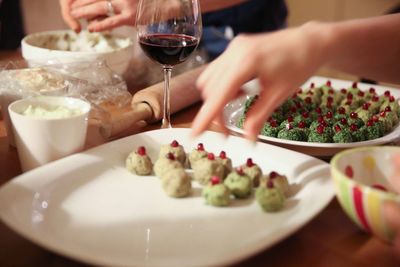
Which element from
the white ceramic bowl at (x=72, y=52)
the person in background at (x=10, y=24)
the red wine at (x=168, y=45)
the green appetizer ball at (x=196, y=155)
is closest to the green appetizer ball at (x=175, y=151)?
the green appetizer ball at (x=196, y=155)

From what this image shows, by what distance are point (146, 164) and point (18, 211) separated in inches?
9.4

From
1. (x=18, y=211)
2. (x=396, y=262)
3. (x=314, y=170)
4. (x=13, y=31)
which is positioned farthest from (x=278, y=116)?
(x=13, y=31)

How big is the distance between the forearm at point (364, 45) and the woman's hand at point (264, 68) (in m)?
0.03

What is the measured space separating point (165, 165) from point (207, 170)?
76 millimetres

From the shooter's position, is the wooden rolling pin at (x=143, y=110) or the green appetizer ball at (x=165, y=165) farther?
the wooden rolling pin at (x=143, y=110)

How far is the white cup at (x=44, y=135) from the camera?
90 centimetres

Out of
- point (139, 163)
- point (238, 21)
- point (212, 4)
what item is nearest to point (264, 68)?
point (139, 163)

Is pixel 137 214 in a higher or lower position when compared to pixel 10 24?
higher

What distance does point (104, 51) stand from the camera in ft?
4.63

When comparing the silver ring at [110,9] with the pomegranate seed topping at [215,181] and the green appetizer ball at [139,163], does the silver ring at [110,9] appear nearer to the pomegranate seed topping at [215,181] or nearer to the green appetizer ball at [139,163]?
the green appetizer ball at [139,163]

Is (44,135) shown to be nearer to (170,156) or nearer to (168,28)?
(170,156)

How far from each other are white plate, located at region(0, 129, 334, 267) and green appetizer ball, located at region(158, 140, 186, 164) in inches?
2.5

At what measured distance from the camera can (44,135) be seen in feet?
2.98

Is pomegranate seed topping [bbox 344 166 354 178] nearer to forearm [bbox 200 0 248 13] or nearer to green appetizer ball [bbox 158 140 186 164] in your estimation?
green appetizer ball [bbox 158 140 186 164]
